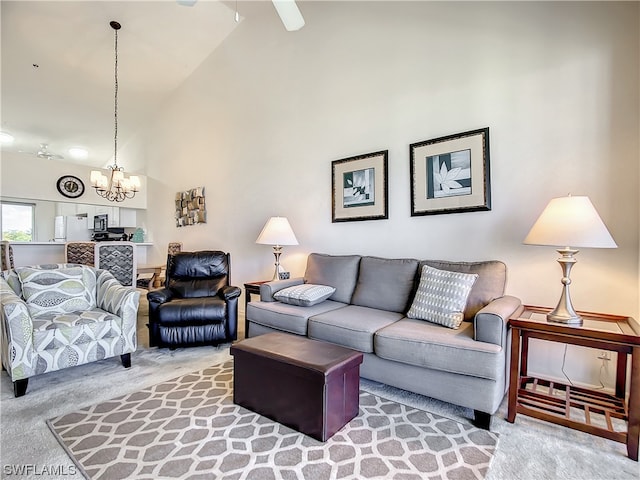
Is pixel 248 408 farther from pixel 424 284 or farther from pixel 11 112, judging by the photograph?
pixel 11 112

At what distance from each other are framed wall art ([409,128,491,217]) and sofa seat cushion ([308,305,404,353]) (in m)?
1.05

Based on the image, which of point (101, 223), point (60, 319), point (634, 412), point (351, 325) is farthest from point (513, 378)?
point (101, 223)

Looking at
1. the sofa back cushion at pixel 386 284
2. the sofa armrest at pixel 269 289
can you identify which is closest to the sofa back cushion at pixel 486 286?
the sofa back cushion at pixel 386 284

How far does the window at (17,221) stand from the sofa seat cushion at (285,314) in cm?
760

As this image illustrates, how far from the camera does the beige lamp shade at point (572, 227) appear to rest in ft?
5.75

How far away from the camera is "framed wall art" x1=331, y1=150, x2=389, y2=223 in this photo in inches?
125

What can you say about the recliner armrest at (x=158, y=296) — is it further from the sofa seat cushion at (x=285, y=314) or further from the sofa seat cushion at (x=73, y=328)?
the sofa seat cushion at (x=285, y=314)

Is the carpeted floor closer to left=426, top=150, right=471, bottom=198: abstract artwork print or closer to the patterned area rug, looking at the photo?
the patterned area rug

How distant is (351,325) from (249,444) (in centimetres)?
99

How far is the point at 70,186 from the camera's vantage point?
5.68 metres

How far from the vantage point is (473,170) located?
2645 mm

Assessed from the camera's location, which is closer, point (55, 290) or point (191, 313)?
point (55, 290)

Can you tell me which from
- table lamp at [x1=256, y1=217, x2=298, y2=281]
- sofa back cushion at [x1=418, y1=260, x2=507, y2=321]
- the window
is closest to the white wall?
sofa back cushion at [x1=418, y1=260, x2=507, y2=321]

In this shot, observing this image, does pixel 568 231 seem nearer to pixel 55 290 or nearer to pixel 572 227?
pixel 572 227
